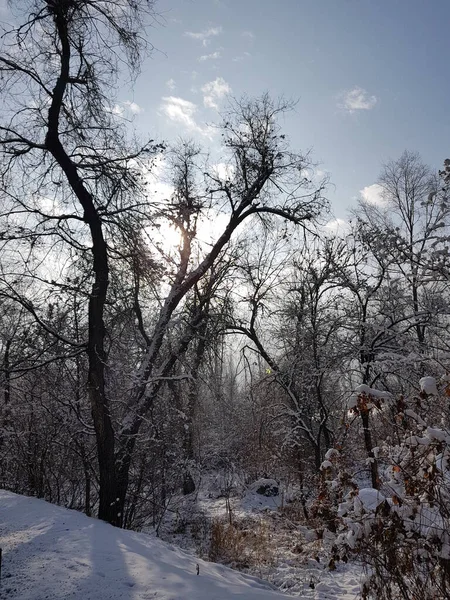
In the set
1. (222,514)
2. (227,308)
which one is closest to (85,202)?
(227,308)

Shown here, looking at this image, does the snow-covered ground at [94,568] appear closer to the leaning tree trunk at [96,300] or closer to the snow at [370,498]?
the leaning tree trunk at [96,300]

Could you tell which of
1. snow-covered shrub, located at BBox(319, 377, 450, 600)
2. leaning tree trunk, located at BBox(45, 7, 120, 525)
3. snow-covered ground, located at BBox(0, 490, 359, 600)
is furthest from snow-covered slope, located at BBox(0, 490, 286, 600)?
leaning tree trunk, located at BBox(45, 7, 120, 525)

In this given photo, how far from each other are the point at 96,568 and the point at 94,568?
0.05ft

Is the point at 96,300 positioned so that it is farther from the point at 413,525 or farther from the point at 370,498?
the point at 413,525

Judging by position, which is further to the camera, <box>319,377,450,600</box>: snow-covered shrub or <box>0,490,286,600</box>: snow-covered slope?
<box>0,490,286,600</box>: snow-covered slope

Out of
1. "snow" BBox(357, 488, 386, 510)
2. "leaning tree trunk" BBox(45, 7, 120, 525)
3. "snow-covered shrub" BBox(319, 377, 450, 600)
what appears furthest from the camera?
"leaning tree trunk" BBox(45, 7, 120, 525)

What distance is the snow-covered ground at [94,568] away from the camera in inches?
113

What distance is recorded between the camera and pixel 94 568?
10.7 ft

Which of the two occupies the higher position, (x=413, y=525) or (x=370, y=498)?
(x=370, y=498)

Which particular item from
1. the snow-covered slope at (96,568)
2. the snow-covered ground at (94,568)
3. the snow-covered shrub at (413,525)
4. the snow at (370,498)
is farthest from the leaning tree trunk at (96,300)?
the snow-covered shrub at (413,525)

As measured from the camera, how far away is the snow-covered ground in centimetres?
287

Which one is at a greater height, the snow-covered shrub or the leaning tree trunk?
the leaning tree trunk

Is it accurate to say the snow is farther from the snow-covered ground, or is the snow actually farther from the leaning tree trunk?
the leaning tree trunk

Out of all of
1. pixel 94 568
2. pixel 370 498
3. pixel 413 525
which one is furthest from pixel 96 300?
pixel 413 525
